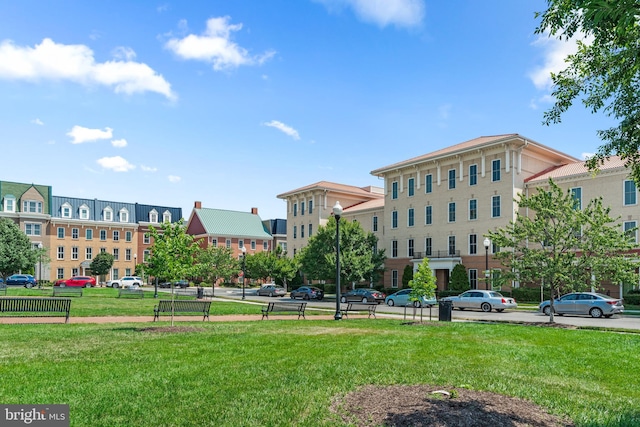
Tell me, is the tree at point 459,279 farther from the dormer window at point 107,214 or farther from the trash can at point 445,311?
the dormer window at point 107,214

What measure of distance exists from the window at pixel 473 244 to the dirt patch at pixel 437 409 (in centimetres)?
4191

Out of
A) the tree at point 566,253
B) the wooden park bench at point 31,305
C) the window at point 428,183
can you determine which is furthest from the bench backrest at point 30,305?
the window at point 428,183

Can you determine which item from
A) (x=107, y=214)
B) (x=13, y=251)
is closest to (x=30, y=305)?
(x=13, y=251)

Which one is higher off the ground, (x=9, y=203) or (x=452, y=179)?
(x=452, y=179)

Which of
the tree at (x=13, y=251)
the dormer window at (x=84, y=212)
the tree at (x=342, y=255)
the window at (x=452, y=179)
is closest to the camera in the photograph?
the tree at (x=342, y=255)

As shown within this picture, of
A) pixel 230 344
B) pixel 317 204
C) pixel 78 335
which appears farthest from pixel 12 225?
pixel 230 344

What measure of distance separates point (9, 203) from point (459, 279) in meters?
60.0

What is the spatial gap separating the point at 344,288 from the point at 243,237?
3053cm

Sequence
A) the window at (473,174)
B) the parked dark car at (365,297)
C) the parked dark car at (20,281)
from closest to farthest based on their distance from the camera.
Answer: the parked dark car at (365,297) < the window at (473,174) < the parked dark car at (20,281)

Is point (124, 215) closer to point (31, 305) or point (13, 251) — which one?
point (13, 251)

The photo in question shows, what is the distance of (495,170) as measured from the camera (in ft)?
153

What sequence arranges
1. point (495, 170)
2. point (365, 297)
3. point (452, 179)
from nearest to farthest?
1. point (365, 297)
2. point (495, 170)
3. point (452, 179)

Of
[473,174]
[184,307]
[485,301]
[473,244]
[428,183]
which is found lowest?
[485,301]

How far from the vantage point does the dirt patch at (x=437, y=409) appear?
20.0ft
